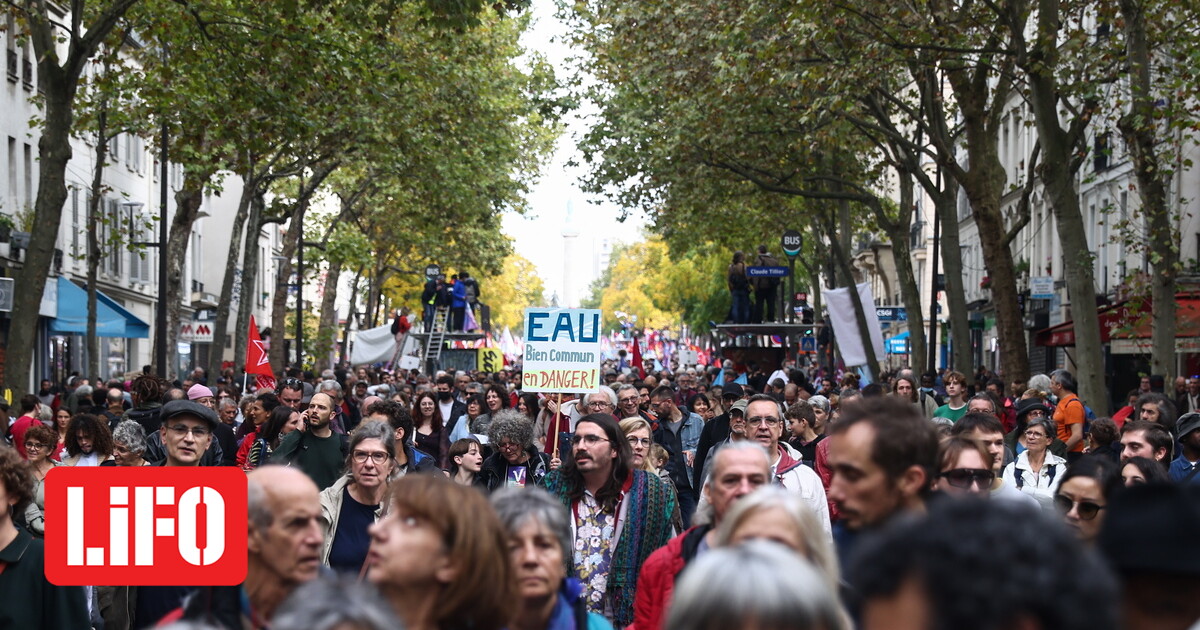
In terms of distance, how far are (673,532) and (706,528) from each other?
6.98 ft

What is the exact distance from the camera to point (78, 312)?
121ft

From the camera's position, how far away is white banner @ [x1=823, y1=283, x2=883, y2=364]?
30438 millimetres

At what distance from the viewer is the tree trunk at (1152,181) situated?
19141mm

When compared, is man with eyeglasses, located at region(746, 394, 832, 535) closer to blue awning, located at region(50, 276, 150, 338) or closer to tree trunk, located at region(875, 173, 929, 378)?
tree trunk, located at region(875, 173, 929, 378)

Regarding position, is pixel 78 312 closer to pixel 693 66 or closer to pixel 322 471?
pixel 693 66

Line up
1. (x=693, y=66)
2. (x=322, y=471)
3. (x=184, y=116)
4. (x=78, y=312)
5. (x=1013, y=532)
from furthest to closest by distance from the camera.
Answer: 1. (x=78, y=312)
2. (x=693, y=66)
3. (x=184, y=116)
4. (x=322, y=471)
5. (x=1013, y=532)

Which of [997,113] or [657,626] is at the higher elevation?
[997,113]

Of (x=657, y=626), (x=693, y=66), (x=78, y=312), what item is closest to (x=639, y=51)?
(x=693, y=66)

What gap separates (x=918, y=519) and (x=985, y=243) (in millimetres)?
23799

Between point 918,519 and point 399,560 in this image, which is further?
point 399,560

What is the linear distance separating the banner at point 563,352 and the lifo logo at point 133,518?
712 cm

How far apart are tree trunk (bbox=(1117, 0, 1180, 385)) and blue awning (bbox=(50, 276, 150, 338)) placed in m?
21.8

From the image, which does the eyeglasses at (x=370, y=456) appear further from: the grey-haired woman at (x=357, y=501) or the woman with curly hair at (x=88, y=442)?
the woman with curly hair at (x=88, y=442)

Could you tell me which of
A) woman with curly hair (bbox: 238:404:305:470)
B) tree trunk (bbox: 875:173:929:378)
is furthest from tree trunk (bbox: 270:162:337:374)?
woman with curly hair (bbox: 238:404:305:470)
